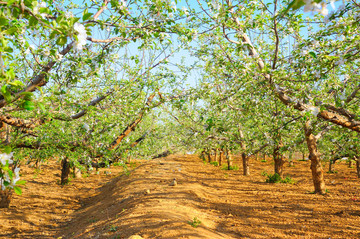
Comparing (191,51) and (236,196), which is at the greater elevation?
(191,51)

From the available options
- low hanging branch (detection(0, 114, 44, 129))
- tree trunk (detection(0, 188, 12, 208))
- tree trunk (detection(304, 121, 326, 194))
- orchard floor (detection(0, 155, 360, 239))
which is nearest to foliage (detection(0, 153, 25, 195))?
orchard floor (detection(0, 155, 360, 239))

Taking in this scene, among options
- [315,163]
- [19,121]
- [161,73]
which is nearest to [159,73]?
[161,73]

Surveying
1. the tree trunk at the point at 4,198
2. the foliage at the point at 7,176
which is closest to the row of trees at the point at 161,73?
the foliage at the point at 7,176

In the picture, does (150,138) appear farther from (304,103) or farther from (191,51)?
(304,103)

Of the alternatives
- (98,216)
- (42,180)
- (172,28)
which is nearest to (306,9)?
(172,28)

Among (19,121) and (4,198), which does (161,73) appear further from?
(4,198)

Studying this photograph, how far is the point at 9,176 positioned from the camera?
1870 millimetres

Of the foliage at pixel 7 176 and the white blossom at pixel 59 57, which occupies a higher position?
the white blossom at pixel 59 57

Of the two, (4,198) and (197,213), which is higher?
(4,198)

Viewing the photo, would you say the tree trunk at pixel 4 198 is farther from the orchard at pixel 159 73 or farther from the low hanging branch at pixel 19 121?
the low hanging branch at pixel 19 121

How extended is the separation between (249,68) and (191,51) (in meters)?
3.57

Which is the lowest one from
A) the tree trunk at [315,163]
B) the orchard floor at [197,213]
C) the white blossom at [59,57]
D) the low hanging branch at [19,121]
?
the orchard floor at [197,213]

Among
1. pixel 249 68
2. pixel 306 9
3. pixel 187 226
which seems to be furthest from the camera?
pixel 187 226

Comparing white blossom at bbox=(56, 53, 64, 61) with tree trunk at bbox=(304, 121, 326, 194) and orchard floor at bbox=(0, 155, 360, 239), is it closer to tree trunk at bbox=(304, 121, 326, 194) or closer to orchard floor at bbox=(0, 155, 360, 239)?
orchard floor at bbox=(0, 155, 360, 239)
